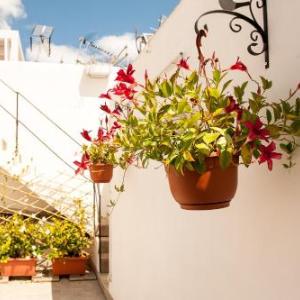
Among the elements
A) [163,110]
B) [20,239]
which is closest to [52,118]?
[20,239]

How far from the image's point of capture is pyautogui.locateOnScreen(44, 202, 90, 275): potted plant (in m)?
5.75

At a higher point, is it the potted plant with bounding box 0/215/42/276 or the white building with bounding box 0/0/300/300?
the white building with bounding box 0/0/300/300

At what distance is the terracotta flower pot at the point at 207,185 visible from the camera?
1.36 metres

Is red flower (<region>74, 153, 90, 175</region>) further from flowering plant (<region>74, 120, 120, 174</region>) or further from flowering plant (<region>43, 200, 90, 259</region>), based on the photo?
flowering plant (<region>43, 200, 90, 259</region>)

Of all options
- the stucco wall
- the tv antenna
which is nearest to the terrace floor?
the stucco wall

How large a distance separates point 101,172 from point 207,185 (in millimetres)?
2387

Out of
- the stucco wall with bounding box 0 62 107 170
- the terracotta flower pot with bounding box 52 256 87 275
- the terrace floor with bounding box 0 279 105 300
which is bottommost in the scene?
the terrace floor with bounding box 0 279 105 300

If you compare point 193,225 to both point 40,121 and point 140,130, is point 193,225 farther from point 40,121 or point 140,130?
point 40,121

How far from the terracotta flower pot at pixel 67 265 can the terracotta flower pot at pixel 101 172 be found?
2.38m

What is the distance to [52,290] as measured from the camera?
520 cm

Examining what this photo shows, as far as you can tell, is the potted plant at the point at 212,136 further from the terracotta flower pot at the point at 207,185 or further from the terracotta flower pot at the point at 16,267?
the terracotta flower pot at the point at 16,267

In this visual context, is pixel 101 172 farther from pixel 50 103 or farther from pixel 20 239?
pixel 50 103

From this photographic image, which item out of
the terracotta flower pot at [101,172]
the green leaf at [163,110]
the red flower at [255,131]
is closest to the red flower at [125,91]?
the green leaf at [163,110]

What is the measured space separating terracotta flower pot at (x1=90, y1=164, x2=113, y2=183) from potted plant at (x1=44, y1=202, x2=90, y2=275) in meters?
2.32
